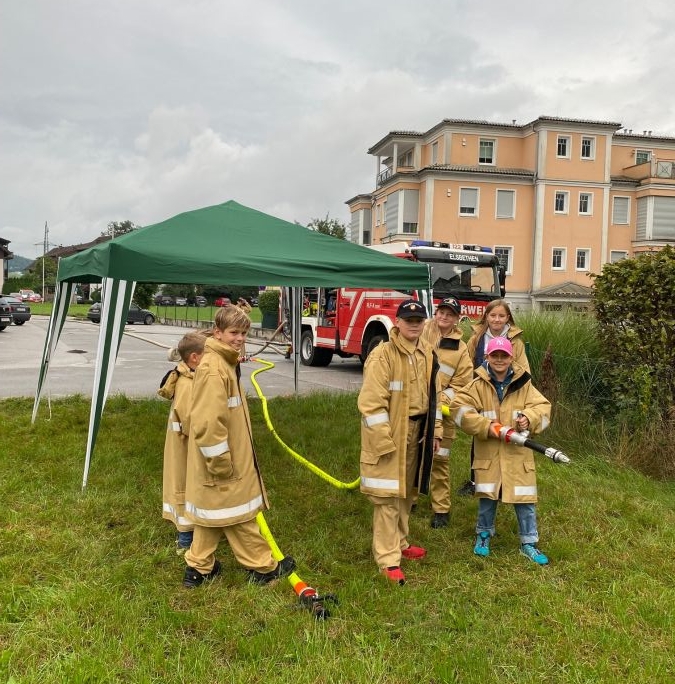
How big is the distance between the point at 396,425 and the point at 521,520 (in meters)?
1.12

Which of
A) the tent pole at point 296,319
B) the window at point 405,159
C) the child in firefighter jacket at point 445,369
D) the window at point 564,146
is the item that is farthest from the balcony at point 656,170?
the child in firefighter jacket at point 445,369

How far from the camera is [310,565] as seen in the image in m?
3.79

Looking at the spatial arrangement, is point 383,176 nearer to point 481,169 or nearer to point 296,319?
point 481,169

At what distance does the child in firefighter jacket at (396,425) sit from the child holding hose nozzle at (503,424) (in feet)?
0.89

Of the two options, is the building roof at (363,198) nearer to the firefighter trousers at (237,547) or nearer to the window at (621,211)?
the window at (621,211)

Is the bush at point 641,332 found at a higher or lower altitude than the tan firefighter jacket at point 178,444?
higher

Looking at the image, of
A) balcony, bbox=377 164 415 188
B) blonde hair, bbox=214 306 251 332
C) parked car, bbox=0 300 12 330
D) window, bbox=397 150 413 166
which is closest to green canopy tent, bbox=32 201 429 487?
blonde hair, bbox=214 306 251 332

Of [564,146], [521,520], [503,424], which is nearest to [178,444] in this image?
[503,424]

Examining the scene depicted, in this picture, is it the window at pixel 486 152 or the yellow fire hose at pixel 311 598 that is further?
the window at pixel 486 152

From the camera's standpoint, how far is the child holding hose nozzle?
3.71m

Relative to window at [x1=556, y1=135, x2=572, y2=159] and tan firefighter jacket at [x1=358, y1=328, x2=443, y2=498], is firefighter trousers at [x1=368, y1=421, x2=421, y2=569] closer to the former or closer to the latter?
tan firefighter jacket at [x1=358, y1=328, x2=443, y2=498]

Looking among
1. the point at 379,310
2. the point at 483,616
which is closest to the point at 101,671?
the point at 483,616

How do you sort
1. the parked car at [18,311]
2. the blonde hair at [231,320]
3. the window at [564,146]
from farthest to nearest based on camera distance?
1. the window at [564,146]
2. the parked car at [18,311]
3. the blonde hair at [231,320]

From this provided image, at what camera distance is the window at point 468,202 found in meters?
37.1
